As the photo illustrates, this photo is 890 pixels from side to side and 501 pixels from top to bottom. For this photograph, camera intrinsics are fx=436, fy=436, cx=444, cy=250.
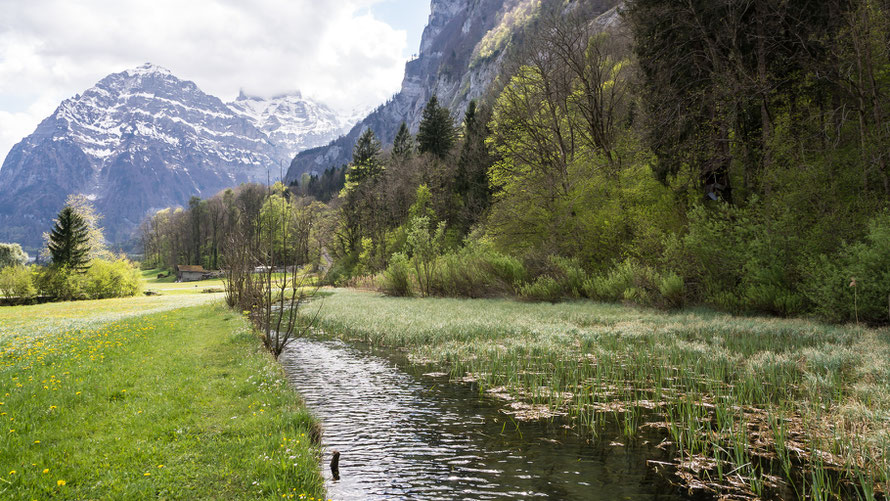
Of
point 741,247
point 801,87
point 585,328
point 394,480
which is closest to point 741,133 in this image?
point 801,87

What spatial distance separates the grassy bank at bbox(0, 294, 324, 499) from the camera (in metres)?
4.55

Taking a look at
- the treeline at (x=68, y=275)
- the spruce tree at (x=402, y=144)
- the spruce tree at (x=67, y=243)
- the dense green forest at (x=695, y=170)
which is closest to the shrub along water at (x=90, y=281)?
the treeline at (x=68, y=275)

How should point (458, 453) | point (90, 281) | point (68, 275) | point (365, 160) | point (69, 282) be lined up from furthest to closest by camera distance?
point (365, 160), point (90, 281), point (68, 275), point (69, 282), point (458, 453)

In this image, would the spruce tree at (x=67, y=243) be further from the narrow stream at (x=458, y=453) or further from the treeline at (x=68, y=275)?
the narrow stream at (x=458, y=453)

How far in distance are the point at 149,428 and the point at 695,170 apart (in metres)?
21.3

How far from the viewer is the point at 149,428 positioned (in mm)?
5984

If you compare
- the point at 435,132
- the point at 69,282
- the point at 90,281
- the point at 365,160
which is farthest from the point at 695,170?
the point at 365,160

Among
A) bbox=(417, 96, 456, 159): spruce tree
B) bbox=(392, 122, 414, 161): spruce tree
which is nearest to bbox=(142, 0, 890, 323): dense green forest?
bbox=(417, 96, 456, 159): spruce tree

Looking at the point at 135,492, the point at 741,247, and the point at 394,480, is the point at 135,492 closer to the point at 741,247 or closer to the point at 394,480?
the point at 394,480

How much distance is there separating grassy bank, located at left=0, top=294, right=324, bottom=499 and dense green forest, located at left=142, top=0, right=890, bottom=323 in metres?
3.81

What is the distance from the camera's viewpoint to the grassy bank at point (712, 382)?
5113 millimetres

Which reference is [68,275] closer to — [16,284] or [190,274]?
[16,284]

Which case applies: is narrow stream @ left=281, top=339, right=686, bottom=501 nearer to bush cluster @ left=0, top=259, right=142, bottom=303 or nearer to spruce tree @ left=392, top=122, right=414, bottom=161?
bush cluster @ left=0, top=259, right=142, bottom=303

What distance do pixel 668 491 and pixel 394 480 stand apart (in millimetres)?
3191
